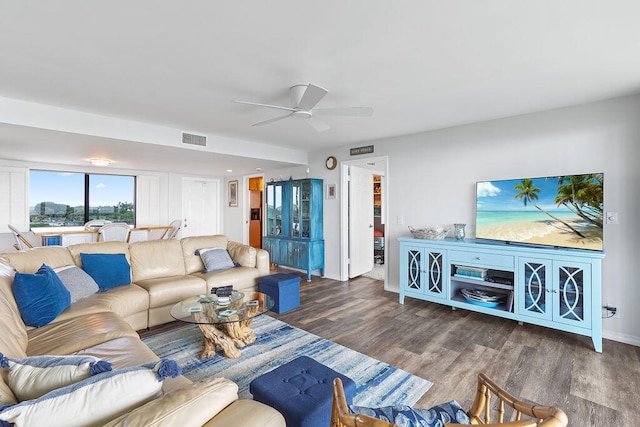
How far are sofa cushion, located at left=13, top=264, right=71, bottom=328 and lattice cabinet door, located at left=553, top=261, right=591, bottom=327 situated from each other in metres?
4.44

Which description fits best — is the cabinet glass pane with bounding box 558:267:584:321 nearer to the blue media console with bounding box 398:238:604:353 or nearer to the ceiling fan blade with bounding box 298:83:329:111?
the blue media console with bounding box 398:238:604:353

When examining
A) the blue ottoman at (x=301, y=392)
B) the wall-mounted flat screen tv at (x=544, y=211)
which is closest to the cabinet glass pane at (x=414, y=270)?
the wall-mounted flat screen tv at (x=544, y=211)

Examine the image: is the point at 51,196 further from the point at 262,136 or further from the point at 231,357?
the point at 231,357

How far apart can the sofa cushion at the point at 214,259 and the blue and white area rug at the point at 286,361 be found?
91 cm

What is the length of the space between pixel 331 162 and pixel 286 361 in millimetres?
3697

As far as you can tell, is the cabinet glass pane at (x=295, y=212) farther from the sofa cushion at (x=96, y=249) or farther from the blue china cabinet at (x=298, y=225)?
the sofa cushion at (x=96, y=249)

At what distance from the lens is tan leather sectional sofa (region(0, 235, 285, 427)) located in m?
0.92

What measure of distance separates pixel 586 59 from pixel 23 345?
434 cm

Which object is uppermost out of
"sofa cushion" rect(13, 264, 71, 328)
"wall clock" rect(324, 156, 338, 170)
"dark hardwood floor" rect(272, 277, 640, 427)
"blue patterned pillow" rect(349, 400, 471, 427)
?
"wall clock" rect(324, 156, 338, 170)

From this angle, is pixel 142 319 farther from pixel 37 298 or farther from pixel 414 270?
pixel 414 270

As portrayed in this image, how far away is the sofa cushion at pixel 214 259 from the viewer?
398 cm

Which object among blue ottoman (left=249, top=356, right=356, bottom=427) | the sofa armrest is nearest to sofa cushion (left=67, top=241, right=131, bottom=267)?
the sofa armrest

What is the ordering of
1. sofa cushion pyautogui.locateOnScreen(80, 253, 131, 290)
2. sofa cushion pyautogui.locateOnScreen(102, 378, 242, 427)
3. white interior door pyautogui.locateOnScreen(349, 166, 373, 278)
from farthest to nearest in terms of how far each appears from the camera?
white interior door pyautogui.locateOnScreen(349, 166, 373, 278)
sofa cushion pyautogui.locateOnScreen(80, 253, 131, 290)
sofa cushion pyautogui.locateOnScreen(102, 378, 242, 427)

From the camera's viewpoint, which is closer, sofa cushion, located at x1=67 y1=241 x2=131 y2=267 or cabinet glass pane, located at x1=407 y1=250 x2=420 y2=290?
sofa cushion, located at x1=67 y1=241 x2=131 y2=267
